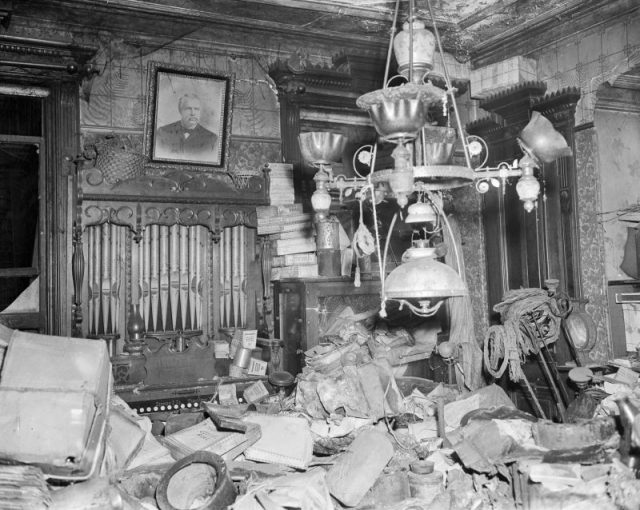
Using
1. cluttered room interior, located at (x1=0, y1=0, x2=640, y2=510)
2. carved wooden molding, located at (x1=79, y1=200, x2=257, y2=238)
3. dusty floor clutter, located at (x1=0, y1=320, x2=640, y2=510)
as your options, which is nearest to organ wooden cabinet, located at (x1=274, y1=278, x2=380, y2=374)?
cluttered room interior, located at (x1=0, y1=0, x2=640, y2=510)

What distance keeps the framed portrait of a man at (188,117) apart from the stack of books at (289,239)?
0.65m

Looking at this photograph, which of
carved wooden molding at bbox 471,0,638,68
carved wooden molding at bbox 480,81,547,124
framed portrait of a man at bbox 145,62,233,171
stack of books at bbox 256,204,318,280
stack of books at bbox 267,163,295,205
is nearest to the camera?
carved wooden molding at bbox 471,0,638,68

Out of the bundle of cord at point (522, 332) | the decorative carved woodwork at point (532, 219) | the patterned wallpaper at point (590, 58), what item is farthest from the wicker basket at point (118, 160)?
the patterned wallpaper at point (590, 58)

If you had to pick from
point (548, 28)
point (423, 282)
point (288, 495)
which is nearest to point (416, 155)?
point (423, 282)

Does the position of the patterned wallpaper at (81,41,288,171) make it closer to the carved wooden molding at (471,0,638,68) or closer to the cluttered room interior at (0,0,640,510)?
the cluttered room interior at (0,0,640,510)

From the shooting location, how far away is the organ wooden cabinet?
18.3 feet

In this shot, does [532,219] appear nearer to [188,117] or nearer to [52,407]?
[188,117]

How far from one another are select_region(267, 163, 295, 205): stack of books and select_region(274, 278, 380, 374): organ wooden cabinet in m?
0.80

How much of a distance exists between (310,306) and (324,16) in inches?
105

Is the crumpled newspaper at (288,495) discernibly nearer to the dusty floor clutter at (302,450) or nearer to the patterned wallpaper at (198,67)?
the dusty floor clutter at (302,450)

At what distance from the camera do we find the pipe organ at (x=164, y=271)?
545 cm

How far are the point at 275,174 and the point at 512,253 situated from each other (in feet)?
8.09

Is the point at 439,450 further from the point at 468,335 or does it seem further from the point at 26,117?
the point at 26,117

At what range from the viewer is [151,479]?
389cm
